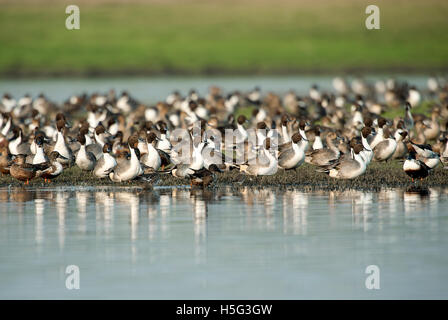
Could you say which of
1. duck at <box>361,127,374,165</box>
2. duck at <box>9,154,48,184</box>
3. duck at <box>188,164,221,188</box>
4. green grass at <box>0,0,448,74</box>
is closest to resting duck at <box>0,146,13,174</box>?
duck at <box>9,154,48,184</box>

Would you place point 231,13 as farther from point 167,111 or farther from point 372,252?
point 372,252

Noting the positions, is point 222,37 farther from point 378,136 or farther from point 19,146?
point 378,136

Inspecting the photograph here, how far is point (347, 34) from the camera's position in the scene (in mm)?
98188

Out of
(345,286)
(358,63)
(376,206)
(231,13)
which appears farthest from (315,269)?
(231,13)

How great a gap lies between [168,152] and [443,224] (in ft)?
35.9

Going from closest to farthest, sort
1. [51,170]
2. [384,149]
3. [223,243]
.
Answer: [223,243], [51,170], [384,149]

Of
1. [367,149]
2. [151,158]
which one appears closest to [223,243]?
[151,158]

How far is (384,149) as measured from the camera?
24344 mm

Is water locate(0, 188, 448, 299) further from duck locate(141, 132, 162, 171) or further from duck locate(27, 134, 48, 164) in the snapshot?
duck locate(141, 132, 162, 171)

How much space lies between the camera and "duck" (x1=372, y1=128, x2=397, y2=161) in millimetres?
24312

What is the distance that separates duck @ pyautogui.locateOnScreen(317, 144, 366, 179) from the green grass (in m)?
62.2

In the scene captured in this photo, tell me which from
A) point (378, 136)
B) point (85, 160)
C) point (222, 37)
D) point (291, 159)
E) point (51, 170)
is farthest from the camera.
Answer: point (222, 37)

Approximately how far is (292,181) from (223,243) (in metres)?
6.82
